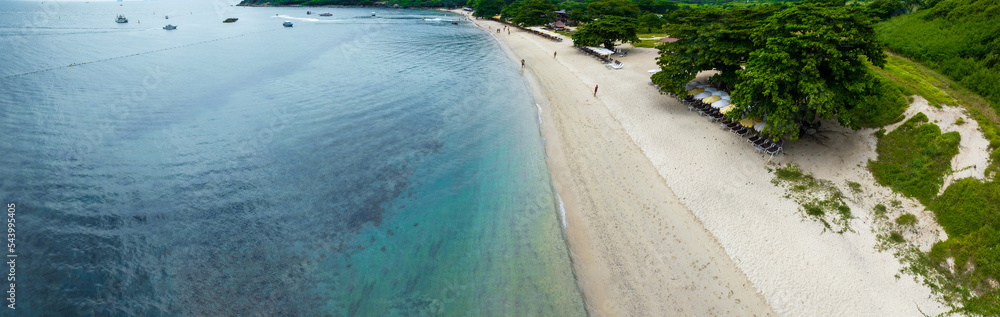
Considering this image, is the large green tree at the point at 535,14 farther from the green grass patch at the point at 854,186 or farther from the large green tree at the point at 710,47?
the green grass patch at the point at 854,186

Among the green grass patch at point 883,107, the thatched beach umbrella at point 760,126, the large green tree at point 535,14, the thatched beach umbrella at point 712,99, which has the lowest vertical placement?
the thatched beach umbrella at point 760,126

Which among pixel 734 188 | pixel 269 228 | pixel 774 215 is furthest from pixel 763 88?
pixel 269 228

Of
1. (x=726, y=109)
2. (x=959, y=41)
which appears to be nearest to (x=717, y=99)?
(x=726, y=109)

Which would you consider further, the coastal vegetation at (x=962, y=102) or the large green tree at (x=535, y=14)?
the large green tree at (x=535, y=14)

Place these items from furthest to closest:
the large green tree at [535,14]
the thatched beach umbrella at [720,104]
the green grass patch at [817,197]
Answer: the large green tree at [535,14]
the thatched beach umbrella at [720,104]
the green grass patch at [817,197]

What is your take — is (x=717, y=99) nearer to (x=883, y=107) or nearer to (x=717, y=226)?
(x=883, y=107)

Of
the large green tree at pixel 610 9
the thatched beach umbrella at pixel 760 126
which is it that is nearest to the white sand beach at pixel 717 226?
the thatched beach umbrella at pixel 760 126

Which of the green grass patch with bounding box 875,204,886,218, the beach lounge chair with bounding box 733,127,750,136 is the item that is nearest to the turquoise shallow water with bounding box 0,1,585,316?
the beach lounge chair with bounding box 733,127,750,136
